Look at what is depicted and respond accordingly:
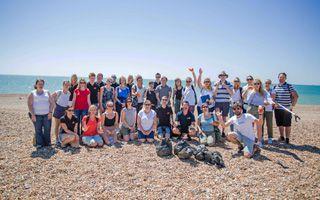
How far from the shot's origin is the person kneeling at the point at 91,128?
27.2ft

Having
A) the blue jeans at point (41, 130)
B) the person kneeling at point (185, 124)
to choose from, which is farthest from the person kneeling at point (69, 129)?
the person kneeling at point (185, 124)

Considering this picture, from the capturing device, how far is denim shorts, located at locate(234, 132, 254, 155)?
734 cm

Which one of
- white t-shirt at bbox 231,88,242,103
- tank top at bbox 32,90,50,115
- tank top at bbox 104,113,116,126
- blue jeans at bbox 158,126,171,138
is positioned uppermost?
white t-shirt at bbox 231,88,242,103

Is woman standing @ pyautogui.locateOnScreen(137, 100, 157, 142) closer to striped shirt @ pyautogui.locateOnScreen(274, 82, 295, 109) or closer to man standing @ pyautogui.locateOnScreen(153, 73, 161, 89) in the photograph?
man standing @ pyautogui.locateOnScreen(153, 73, 161, 89)

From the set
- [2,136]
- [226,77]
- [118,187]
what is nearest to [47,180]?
[118,187]

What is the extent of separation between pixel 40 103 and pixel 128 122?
10.8ft

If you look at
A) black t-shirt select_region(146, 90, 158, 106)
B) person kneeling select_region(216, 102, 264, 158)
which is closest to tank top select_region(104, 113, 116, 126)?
black t-shirt select_region(146, 90, 158, 106)

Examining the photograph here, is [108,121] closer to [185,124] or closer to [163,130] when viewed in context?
[163,130]

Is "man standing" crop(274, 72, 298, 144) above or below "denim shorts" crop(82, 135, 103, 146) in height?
above

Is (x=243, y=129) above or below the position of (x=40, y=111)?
below

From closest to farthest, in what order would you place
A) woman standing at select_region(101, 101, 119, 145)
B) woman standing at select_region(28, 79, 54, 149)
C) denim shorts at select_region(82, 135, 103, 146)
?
1. woman standing at select_region(28, 79, 54, 149)
2. denim shorts at select_region(82, 135, 103, 146)
3. woman standing at select_region(101, 101, 119, 145)

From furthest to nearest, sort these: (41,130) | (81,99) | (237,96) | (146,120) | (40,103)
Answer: (237,96), (146,120), (81,99), (41,130), (40,103)

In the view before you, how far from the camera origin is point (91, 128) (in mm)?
8562

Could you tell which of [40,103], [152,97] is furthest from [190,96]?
[40,103]
